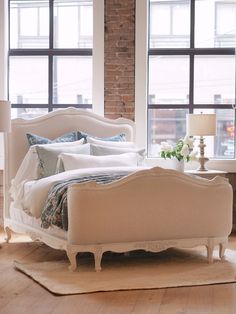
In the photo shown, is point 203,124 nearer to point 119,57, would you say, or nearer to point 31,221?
point 119,57

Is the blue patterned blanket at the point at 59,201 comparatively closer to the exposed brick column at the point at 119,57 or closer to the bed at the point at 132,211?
the bed at the point at 132,211

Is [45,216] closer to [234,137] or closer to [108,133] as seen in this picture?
[108,133]

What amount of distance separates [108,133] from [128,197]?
234 centimetres

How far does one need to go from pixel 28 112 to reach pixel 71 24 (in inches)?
47.4

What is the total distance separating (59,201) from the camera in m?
5.52

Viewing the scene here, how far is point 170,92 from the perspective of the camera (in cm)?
804

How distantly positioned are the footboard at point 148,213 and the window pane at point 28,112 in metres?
3.07

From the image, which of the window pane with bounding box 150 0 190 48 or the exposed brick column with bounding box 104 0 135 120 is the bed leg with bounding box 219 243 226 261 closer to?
the exposed brick column with bounding box 104 0 135 120

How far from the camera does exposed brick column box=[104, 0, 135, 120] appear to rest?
25.6 ft

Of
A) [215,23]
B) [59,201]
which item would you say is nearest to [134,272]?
[59,201]

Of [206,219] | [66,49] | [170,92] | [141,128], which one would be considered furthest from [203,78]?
[206,219]

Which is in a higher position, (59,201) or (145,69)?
(145,69)

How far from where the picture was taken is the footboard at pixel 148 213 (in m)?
5.23

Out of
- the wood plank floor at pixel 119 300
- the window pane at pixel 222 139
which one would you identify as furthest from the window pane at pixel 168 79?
the wood plank floor at pixel 119 300
